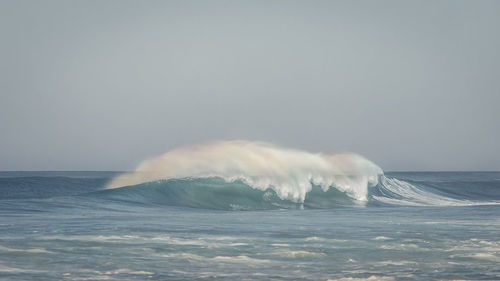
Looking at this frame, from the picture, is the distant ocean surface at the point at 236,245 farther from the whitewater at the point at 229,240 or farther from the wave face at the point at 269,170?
the wave face at the point at 269,170

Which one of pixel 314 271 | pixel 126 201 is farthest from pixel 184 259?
pixel 126 201

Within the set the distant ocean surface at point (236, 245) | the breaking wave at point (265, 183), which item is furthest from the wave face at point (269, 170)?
the distant ocean surface at point (236, 245)

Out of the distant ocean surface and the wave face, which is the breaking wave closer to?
the wave face

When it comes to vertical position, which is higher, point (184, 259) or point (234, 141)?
point (234, 141)

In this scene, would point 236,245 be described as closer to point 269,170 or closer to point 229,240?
point 229,240

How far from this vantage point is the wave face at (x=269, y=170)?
3086 cm

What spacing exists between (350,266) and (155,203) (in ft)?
55.5

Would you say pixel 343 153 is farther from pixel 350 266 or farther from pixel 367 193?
pixel 350 266

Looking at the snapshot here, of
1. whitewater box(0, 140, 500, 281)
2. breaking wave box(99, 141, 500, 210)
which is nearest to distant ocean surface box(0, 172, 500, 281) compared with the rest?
whitewater box(0, 140, 500, 281)

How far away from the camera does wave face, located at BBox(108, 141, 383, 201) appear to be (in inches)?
1215

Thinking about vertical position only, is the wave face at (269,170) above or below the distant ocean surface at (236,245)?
above

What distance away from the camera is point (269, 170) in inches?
1289

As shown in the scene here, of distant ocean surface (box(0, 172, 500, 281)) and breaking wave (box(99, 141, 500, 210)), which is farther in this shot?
breaking wave (box(99, 141, 500, 210))

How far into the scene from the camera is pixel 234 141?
1382 inches
